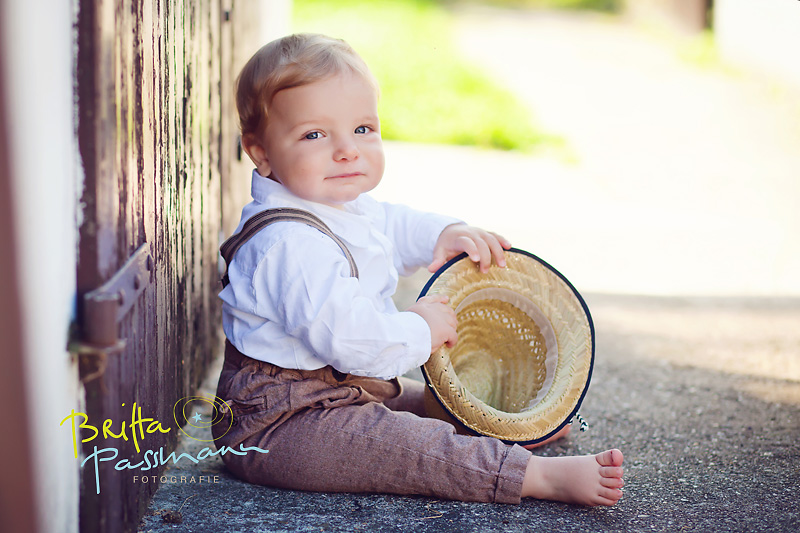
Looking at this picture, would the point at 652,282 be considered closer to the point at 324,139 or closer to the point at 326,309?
the point at 324,139

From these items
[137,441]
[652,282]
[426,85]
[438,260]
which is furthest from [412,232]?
[426,85]

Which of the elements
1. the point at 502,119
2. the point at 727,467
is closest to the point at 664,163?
the point at 502,119

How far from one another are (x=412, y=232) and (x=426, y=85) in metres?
7.46

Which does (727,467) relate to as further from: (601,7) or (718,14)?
(601,7)

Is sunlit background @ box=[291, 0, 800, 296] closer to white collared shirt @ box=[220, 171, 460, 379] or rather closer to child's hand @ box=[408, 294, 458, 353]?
child's hand @ box=[408, 294, 458, 353]

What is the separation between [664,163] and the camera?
7121 millimetres

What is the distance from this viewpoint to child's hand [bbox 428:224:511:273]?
218 cm

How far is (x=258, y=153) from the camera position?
2027mm

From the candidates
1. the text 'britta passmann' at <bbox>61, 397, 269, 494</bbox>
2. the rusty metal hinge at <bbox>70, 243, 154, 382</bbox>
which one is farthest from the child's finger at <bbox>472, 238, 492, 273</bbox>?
the rusty metal hinge at <bbox>70, 243, 154, 382</bbox>

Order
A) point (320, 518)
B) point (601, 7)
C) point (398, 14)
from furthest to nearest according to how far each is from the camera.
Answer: point (601, 7) < point (398, 14) < point (320, 518)

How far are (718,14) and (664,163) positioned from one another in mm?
4242

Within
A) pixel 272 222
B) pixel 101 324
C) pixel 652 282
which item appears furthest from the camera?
pixel 652 282

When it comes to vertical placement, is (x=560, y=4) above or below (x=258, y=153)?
above

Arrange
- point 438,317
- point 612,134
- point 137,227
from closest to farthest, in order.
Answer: point 137,227 < point 438,317 < point 612,134
